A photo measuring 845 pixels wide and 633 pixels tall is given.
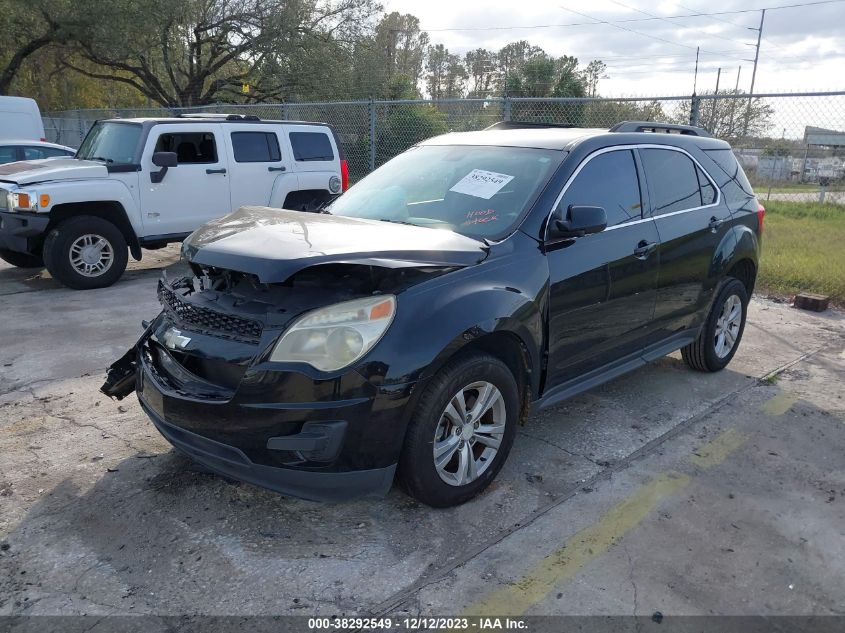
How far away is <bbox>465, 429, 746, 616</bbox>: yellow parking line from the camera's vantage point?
2.67 meters

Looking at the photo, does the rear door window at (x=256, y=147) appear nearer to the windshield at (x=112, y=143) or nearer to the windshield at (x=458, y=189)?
the windshield at (x=112, y=143)

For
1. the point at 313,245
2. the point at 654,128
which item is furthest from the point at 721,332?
the point at 313,245

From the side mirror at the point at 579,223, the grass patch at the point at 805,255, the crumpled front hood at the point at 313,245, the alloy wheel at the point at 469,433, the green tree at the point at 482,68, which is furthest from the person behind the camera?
the green tree at the point at 482,68

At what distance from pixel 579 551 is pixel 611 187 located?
2137 millimetres

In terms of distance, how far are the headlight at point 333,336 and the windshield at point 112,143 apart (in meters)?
6.22

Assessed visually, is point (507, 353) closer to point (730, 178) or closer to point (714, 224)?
point (714, 224)

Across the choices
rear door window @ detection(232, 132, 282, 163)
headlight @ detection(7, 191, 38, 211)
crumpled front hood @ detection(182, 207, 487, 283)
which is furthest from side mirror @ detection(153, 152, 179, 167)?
crumpled front hood @ detection(182, 207, 487, 283)

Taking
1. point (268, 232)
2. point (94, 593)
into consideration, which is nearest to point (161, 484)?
point (94, 593)

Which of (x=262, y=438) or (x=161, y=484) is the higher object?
(x=262, y=438)

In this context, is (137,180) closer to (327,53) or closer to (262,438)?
(262,438)

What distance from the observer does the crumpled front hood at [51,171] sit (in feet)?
24.0

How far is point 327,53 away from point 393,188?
66.1 ft

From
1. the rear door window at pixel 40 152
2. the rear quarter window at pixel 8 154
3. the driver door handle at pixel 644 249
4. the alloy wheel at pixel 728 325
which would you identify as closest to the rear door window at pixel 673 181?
the driver door handle at pixel 644 249

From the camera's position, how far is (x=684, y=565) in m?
2.93
